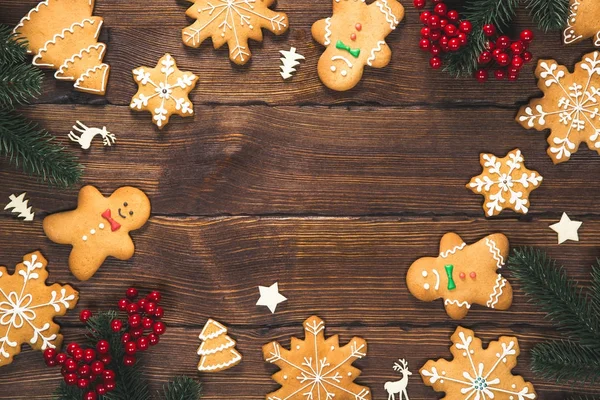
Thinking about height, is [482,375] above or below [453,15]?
below

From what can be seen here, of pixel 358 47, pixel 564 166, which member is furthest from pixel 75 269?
pixel 564 166

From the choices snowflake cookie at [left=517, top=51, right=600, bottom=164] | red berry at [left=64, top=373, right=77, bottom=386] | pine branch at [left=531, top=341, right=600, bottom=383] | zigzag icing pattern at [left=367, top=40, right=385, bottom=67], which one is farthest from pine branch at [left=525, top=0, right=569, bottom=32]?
red berry at [left=64, top=373, right=77, bottom=386]

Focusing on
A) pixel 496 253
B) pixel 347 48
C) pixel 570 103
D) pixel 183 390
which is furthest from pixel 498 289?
pixel 183 390

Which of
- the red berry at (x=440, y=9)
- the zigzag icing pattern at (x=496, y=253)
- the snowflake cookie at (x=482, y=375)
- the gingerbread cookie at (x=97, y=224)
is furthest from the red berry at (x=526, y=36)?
the gingerbread cookie at (x=97, y=224)

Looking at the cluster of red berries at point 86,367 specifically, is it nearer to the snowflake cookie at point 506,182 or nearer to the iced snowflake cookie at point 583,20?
the snowflake cookie at point 506,182

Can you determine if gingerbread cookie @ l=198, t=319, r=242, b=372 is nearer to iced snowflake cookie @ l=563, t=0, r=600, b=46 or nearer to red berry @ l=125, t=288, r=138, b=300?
red berry @ l=125, t=288, r=138, b=300

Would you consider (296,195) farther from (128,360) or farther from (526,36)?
(526,36)
